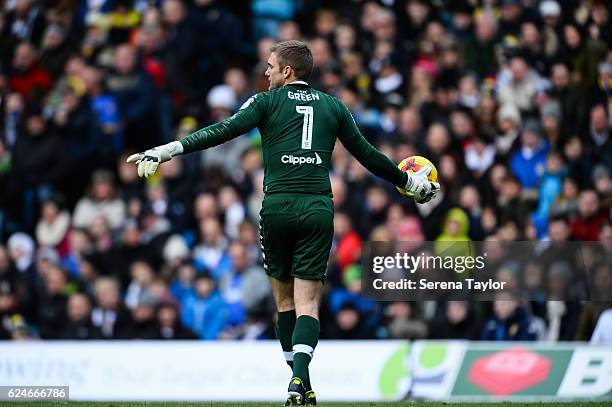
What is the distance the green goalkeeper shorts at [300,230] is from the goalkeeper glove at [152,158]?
76cm

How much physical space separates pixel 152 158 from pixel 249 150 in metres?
7.29

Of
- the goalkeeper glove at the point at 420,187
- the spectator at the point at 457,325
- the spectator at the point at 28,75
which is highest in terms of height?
the goalkeeper glove at the point at 420,187

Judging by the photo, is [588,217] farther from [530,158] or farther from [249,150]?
[249,150]

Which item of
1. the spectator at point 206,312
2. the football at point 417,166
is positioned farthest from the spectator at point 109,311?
the football at point 417,166

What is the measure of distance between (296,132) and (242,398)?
14.0 ft

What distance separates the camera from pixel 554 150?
13.7 metres

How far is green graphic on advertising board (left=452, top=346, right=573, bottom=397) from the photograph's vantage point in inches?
391

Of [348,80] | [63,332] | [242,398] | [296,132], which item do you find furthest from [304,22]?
[296,132]

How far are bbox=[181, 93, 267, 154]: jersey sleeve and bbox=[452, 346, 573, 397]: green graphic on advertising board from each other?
165 inches

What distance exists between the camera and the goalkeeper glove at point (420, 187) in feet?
24.6

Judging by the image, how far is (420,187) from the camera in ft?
24.7

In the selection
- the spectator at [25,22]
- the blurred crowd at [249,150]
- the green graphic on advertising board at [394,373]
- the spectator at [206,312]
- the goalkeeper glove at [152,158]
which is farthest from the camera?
the spectator at [25,22]

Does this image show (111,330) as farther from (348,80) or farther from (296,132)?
(296,132)

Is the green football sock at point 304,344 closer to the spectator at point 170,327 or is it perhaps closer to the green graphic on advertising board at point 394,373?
the green graphic on advertising board at point 394,373
